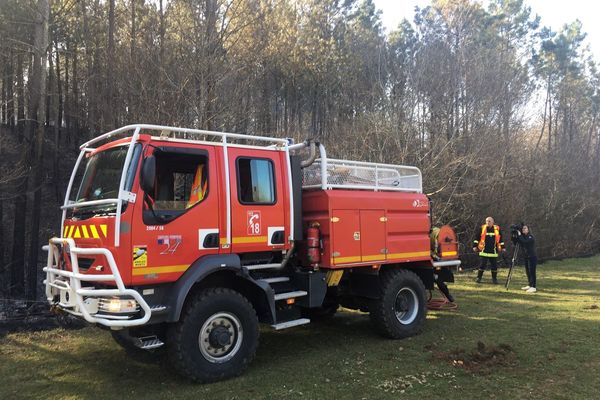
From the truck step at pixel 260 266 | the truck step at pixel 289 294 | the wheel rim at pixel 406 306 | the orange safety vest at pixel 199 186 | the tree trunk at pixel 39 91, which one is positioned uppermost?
the tree trunk at pixel 39 91

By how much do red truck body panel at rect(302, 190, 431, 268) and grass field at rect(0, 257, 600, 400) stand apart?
4.07 ft

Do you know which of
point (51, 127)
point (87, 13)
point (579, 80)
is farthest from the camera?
point (579, 80)

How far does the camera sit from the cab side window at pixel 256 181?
5.64 metres

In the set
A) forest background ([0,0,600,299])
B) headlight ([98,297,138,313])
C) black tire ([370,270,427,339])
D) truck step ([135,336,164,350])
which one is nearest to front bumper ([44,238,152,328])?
headlight ([98,297,138,313])

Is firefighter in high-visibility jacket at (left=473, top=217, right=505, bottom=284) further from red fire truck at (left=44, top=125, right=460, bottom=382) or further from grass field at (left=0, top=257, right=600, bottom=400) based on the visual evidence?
red fire truck at (left=44, top=125, right=460, bottom=382)

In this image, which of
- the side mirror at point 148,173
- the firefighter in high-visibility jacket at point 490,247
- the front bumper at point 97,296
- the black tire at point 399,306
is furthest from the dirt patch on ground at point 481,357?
the firefighter in high-visibility jacket at point 490,247

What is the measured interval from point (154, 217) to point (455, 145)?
581 inches

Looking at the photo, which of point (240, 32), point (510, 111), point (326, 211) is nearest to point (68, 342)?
point (326, 211)

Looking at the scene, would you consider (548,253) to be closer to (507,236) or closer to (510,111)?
(507,236)

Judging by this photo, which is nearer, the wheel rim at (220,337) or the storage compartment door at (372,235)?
the wheel rim at (220,337)

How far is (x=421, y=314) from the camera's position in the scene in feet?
23.8

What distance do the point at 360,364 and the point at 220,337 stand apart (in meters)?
1.80

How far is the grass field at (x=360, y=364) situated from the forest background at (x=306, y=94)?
5.92 metres

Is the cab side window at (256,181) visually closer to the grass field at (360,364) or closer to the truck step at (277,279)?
the truck step at (277,279)
